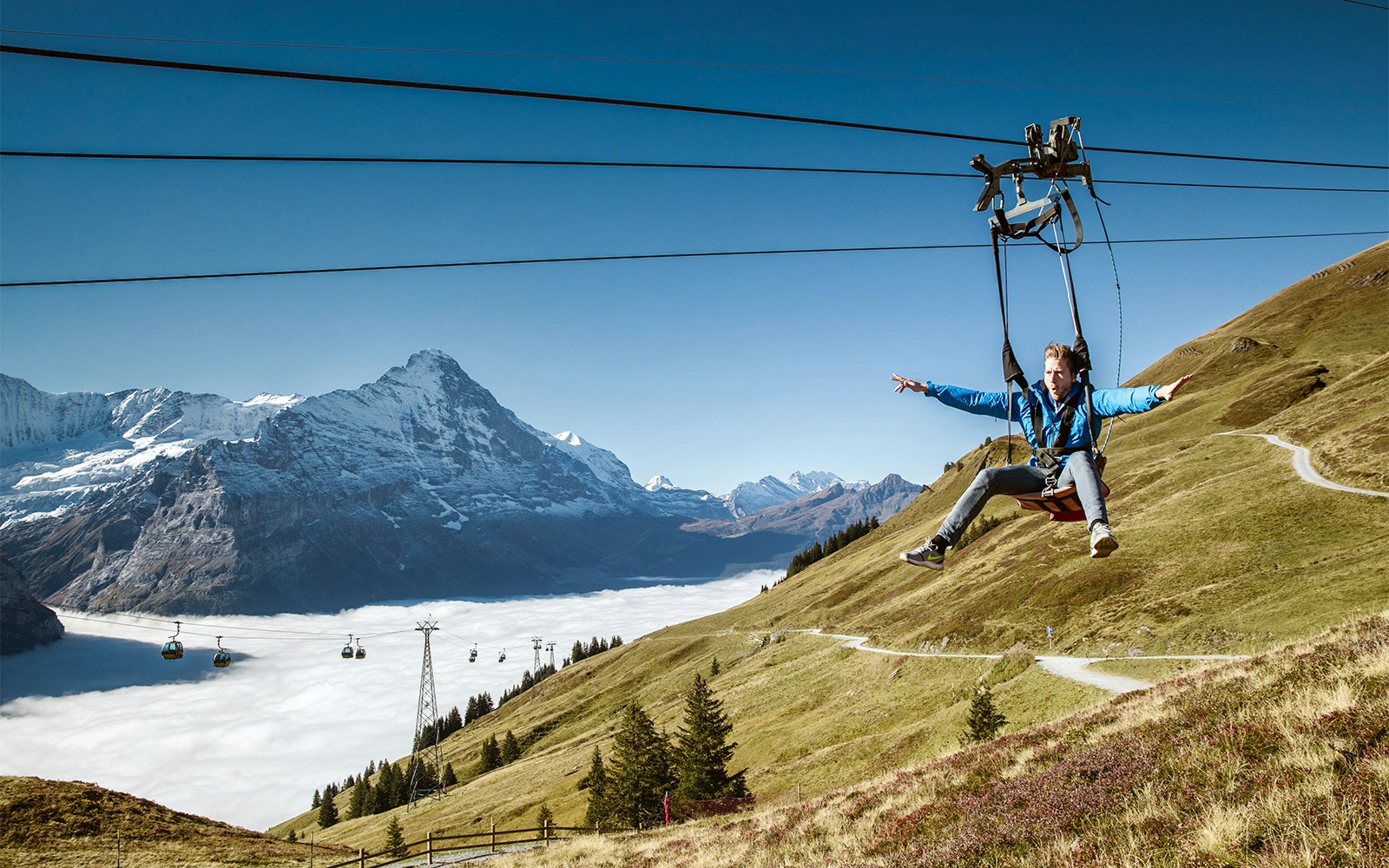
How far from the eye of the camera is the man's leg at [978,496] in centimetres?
1094

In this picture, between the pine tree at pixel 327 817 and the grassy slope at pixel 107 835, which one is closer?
the grassy slope at pixel 107 835

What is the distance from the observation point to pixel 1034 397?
1118 centimetres

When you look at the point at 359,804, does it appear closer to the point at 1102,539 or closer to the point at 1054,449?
the point at 1054,449

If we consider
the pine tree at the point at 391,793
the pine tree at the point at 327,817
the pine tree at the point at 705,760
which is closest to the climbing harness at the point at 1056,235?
the pine tree at the point at 705,760

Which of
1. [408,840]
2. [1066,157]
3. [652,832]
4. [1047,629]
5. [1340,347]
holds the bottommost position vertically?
[408,840]

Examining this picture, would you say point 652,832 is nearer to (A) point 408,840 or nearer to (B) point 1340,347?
(A) point 408,840

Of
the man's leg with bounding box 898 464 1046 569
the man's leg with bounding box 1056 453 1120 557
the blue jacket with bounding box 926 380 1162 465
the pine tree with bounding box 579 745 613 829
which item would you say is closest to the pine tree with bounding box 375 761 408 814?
the pine tree with bounding box 579 745 613 829

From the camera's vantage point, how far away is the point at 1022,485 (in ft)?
36.3

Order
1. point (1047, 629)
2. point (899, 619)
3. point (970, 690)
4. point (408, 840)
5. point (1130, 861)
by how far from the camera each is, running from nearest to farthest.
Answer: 1. point (1130, 861)
2. point (970, 690)
3. point (1047, 629)
4. point (408, 840)
5. point (899, 619)

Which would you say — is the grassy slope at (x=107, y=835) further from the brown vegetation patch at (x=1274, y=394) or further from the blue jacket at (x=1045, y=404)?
the brown vegetation patch at (x=1274, y=394)

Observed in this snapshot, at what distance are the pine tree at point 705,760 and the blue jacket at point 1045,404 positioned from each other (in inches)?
1882

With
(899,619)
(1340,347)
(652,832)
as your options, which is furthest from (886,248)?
(1340,347)

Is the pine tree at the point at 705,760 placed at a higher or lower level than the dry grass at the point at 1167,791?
lower

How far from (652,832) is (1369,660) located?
963 inches
